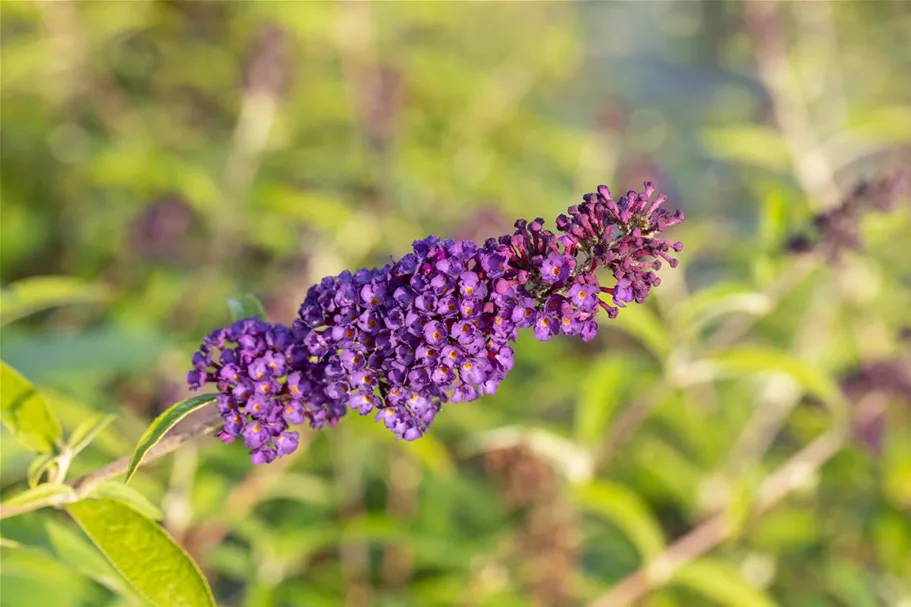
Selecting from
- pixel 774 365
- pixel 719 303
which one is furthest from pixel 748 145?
pixel 774 365

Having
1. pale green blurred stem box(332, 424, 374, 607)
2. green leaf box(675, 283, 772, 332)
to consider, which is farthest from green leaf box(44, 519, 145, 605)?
green leaf box(675, 283, 772, 332)

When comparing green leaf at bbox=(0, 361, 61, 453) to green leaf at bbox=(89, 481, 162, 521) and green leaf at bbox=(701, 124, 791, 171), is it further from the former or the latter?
green leaf at bbox=(701, 124, 791, 171)

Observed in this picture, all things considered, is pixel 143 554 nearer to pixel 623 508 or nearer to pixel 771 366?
pixel 623 508

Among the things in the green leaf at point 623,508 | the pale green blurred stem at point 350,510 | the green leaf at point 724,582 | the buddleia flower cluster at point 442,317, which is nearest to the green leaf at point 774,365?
the green leaf at point 623,508

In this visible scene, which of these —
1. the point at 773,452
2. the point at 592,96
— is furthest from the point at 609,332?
the point at 592,96

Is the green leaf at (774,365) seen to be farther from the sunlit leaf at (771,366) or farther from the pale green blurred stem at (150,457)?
the pale green blurred stem at (150,457)

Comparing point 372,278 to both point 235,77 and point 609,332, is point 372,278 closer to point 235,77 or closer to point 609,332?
point 609,332
